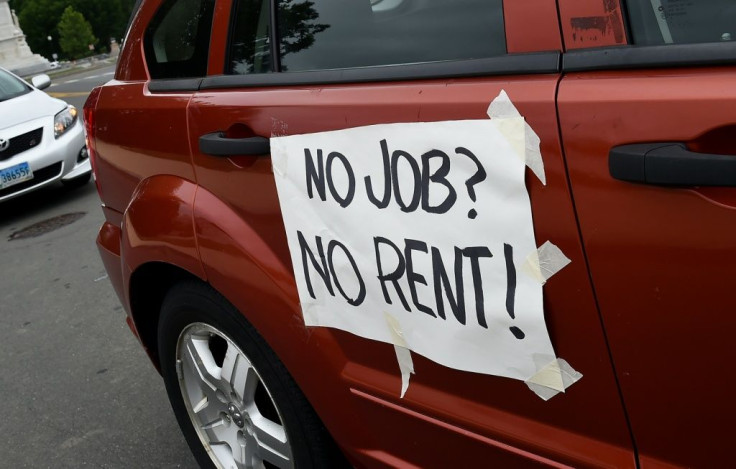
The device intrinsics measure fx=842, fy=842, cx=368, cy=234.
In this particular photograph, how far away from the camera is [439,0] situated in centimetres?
170

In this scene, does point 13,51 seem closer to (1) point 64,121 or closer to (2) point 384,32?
(1) point 64,121

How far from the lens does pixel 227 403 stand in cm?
254

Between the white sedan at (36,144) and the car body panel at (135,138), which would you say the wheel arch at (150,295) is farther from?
the white sedan at (36,144)

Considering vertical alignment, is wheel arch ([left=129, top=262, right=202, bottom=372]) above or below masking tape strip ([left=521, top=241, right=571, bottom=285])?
below

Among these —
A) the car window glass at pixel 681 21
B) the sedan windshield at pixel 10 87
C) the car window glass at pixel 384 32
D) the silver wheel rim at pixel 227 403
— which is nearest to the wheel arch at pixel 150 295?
the silver wheel rim at pixel 227 403

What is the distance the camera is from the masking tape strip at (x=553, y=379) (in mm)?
1501

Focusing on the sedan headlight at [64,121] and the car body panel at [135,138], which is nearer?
the car body panel at [135,138]

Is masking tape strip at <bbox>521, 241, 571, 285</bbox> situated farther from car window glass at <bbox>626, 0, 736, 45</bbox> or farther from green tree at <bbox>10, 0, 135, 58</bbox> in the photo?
green tree at <bbox>10, 0, 135, 58</bbox>

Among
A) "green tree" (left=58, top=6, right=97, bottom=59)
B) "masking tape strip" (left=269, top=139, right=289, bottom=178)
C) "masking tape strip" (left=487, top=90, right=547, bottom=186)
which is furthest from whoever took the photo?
"green tree" (left=58, top=6, right=97, bottom=59)

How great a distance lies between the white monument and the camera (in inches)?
1425

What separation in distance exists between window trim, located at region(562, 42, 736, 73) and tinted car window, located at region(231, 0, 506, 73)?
0.58 ft

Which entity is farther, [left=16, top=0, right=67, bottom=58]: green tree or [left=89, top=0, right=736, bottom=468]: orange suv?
[left=16, top=0, right=67, bottom=58]: green tree

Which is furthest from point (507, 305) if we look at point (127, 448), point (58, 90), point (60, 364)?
point (58, 90)

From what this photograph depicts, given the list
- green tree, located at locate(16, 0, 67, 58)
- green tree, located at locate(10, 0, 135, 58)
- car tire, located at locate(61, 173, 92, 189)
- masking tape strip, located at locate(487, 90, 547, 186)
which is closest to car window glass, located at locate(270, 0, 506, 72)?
masking tape strip, located at locate(487, 90, 547, 186)
